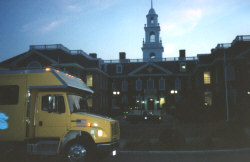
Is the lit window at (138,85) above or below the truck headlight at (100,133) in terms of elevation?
above

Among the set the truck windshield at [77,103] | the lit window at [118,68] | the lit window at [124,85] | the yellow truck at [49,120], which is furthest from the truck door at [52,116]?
the lit window at [118,68]

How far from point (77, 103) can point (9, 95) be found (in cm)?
255

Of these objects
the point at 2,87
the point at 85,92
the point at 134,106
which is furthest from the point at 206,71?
the point at 2,87

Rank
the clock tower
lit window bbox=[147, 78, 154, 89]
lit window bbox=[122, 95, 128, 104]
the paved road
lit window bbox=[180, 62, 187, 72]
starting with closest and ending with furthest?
1. the paved road
2. lit window bbox=[147, 78, 154, 89]
3. lit window bbox=[180, 62, 187, 72]
4. lit window bbox=[122, 95, 128, 104]
5. the clock tower

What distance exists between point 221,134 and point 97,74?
85.8 ft

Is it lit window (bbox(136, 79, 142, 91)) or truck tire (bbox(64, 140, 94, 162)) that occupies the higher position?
lit window (bbox(136, 79, 142, 91))

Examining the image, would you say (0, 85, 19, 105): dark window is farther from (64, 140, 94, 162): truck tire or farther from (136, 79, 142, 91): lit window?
(136, 79, 142, 91): lit window

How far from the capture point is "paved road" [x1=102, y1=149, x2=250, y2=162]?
28.3 feet

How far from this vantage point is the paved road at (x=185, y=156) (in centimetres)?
862

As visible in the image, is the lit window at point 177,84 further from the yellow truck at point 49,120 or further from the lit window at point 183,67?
the yellow truck at point 49,120

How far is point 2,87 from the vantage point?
8.61 metres

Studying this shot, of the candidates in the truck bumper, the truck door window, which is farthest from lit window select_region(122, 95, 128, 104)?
the truck bumper

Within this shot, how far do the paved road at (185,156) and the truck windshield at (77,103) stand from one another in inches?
88.0

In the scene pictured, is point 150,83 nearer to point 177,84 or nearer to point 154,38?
point 177,84
